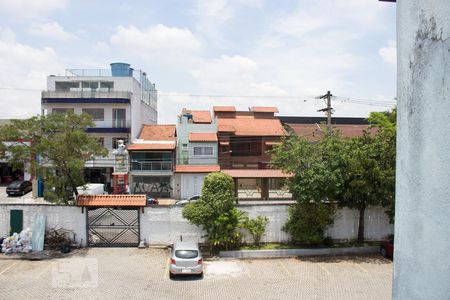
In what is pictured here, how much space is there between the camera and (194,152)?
38375mm

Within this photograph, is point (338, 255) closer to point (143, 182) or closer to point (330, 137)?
point (330, 137)

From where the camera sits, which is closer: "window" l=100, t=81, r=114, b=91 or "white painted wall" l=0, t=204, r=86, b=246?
"white painted wall" l=0, t=204, r=86, b=246

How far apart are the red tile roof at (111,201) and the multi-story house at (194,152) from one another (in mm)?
15992

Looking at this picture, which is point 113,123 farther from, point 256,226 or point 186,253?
point 186,253

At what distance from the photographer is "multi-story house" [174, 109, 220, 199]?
3581 cm

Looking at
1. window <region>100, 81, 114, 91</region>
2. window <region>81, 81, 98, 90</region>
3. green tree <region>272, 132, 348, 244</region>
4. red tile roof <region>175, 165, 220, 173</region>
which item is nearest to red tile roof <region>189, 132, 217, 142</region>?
red tile roof <region>175, 165, 220, 173</region>

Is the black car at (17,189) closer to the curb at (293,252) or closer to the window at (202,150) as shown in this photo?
the window at (202,150)

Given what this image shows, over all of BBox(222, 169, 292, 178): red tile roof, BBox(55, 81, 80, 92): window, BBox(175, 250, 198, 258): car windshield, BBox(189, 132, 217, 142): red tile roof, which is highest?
BBox(55, 81, 80, 92): window

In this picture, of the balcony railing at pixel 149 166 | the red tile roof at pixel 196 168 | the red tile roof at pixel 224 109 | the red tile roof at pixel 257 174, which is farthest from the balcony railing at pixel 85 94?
the red tile roof at pixel 257 174

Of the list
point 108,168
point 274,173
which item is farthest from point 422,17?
point 108,168

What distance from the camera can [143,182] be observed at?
121ft

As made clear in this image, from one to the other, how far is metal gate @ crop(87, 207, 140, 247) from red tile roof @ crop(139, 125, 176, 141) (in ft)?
69.5

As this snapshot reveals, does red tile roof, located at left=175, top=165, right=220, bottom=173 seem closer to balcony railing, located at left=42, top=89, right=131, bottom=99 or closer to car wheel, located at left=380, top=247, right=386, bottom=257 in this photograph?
balcony railing, located at left=42, top=89, right=131, bottom=99

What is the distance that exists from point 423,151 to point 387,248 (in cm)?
1724
